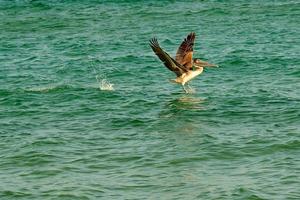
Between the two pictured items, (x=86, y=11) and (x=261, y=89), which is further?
(x=86, y=11)

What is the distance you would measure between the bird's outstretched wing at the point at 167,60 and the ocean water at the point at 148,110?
629 mm

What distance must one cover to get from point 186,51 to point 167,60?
152 cm

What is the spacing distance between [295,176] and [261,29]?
14.5 metres

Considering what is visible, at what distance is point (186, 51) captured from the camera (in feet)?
62.3

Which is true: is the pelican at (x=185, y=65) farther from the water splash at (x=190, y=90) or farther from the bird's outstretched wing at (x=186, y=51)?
the water splash at (x=190, y=90)

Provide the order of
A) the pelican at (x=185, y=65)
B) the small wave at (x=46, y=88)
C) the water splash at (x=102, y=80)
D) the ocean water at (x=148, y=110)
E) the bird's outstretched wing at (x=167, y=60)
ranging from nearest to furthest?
the ocean water at (x=148, y=110)
the bird's outstretched wing at (x=167, y=60)
the pelican at (x=185, y=65)
the small wave at (x=46, y=88)
the water splash at (x=102, y=80)

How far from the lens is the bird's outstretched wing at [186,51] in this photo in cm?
1883

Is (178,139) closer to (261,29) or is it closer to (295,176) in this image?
(295,176)

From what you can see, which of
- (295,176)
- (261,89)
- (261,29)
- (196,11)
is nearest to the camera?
(295,176)

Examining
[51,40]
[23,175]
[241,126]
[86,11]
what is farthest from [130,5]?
[23,175]

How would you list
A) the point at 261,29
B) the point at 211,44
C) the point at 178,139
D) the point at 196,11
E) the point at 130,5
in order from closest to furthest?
the point at 178,139 < the point at 211,44 < the point at 261,29 < the point at 196,11 < the point at 130,5

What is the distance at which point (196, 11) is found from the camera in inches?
1217

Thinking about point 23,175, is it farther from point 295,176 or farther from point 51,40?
point 51,40

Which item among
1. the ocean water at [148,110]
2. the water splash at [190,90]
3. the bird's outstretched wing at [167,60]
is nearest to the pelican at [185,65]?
the bird's outstretched wing at [167,60]
